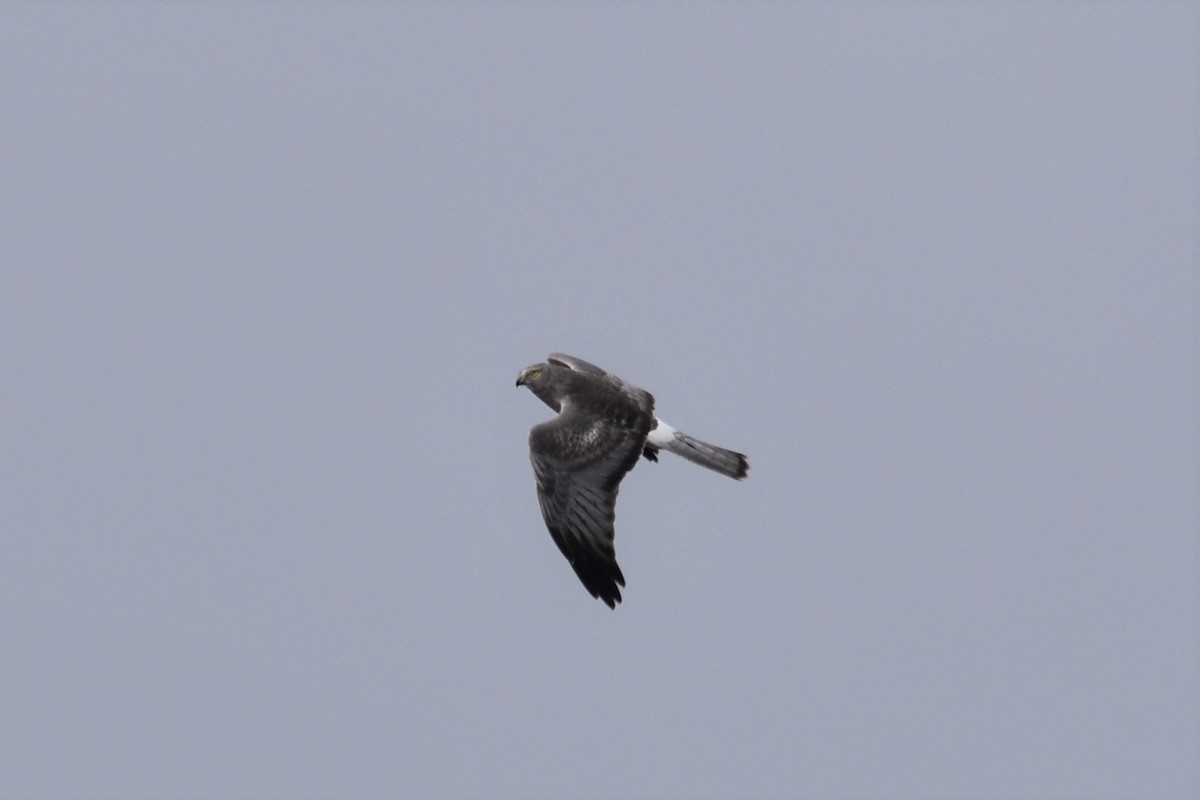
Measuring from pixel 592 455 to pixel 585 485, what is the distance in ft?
1.24

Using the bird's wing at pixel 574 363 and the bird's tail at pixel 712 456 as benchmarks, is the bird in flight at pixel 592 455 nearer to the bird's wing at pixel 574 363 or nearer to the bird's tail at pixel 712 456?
the bird's tail at pixel 712 456

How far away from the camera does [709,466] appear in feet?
69.9

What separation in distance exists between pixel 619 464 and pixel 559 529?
0.86m

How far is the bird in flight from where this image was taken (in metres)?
18.8

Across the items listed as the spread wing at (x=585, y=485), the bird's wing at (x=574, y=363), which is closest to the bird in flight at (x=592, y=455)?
the spread wing at (x=585, y=485)

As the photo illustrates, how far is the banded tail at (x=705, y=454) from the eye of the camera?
21.0 metres

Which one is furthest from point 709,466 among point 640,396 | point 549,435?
point 549,435

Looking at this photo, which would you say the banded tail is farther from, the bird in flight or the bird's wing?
the bird's wing

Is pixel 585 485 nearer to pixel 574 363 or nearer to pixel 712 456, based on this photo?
pixel 712 456

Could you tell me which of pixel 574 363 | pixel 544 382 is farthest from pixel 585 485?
pixel 574 363

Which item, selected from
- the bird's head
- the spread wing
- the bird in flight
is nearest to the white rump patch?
the bird in flight

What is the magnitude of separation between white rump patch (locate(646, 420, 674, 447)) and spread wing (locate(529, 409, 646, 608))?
80 centimetres

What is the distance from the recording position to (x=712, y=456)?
21.3 metres

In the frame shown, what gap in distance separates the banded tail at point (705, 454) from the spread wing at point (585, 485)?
121cm
